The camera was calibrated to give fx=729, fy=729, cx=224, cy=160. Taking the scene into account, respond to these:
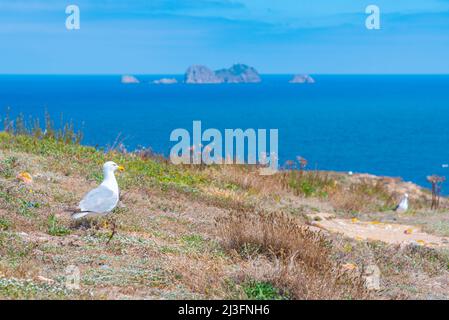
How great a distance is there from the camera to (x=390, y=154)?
9119cm

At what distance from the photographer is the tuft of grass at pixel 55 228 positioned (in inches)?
354

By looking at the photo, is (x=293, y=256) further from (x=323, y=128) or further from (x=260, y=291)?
(x=323, y=128)

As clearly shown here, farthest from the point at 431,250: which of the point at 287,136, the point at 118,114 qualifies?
the point at 118,114

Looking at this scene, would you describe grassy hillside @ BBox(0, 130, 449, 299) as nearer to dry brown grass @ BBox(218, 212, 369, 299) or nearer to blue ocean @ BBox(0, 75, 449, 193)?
dry brown grass @ BBox(218, 212, 369, 299)

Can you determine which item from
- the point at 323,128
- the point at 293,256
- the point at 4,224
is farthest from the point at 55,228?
the point at 323,128

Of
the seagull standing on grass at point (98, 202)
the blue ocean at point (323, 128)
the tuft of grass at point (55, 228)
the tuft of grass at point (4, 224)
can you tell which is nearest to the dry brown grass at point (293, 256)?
the seagull standing on grass at point (98, 202)

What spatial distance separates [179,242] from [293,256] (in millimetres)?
2572

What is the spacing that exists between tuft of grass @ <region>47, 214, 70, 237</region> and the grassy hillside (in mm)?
21

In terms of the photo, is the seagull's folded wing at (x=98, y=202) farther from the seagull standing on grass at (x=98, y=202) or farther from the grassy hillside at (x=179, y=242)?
the grassy hillside at (x=179, y=242)

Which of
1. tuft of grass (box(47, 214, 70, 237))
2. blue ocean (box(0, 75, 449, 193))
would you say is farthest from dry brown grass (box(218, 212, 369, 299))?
blue ocean (box(0, 75, 449, 193))

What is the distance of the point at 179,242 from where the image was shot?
9344mm

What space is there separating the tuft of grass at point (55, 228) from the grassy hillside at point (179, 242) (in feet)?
0.07
